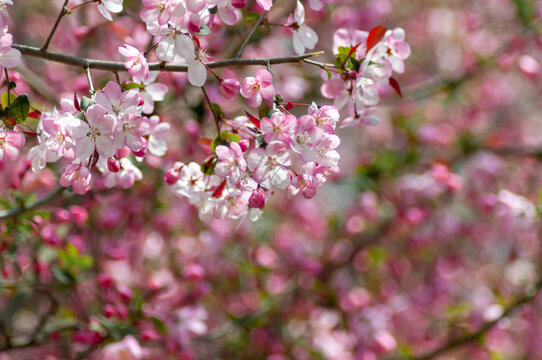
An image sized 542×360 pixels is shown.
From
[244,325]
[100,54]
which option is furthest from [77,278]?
[100,54]

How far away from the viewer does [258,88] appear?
100 centimetres

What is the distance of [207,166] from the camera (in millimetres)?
1045

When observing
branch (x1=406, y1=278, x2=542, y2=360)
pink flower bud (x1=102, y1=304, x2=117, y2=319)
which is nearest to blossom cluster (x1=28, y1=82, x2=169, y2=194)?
pink flower bud (x1=102, y1=304, x2=117, y2=319)

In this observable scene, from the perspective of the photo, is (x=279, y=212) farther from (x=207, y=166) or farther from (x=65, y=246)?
(x=207, y=166)

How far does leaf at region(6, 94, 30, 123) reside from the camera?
97cm

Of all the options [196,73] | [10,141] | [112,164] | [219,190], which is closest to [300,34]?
[196,73]

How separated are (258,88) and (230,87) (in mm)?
83

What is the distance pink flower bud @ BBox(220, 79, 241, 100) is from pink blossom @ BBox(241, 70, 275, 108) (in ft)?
0.20

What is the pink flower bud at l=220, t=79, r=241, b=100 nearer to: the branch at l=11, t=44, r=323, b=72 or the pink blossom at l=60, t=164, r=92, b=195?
the branch at l=11, t=44, r=323, b=72

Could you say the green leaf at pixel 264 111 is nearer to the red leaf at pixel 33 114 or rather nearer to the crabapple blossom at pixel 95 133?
the crabapple blossom at pixel 95 133

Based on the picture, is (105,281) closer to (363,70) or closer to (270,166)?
(270,166)

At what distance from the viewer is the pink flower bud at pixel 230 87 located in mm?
1053

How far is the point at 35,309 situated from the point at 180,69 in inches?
70.8

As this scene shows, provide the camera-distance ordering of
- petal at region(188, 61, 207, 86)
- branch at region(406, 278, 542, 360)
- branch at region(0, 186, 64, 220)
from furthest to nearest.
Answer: branch at region(406, 278, 542, 360) → branch at region(0, 186, 64, 220) → petal at region(188, 61, 207, 86)
